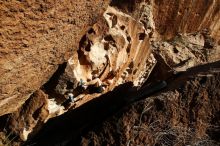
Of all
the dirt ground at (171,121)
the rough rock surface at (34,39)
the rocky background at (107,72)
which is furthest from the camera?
the dirt ground at (171,121)

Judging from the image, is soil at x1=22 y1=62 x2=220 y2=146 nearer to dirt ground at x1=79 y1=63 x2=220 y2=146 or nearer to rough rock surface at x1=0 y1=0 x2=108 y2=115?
dirt ground at x1=79 y1=63 x2=220 y2=146

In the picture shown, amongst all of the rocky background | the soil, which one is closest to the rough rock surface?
the rocky background

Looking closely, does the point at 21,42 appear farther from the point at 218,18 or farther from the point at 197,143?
the point at 218,18

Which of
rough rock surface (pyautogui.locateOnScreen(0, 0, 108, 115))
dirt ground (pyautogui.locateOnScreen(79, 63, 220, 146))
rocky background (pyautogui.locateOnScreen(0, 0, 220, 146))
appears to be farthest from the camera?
dirt ground (pyautogui.locateOnScreen(79, 63, 220, 146))

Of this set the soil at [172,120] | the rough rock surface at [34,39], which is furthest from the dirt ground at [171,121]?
the rough rock surface at [34,39]

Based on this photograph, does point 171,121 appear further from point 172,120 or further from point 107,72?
point 107,72

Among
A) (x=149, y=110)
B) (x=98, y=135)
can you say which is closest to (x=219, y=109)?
(x=149, y=110)

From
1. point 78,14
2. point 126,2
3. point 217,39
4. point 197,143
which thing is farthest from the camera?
point 217,39

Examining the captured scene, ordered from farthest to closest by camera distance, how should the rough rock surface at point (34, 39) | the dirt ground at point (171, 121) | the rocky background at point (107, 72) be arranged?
1. the dirt ground at point (171, 121)
2. the rocky background at point (107, 72)
3. the rough rock surface at point (34, 39)

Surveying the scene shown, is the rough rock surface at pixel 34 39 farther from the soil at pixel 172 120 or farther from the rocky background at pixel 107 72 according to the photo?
the soil at pixel 172 120
